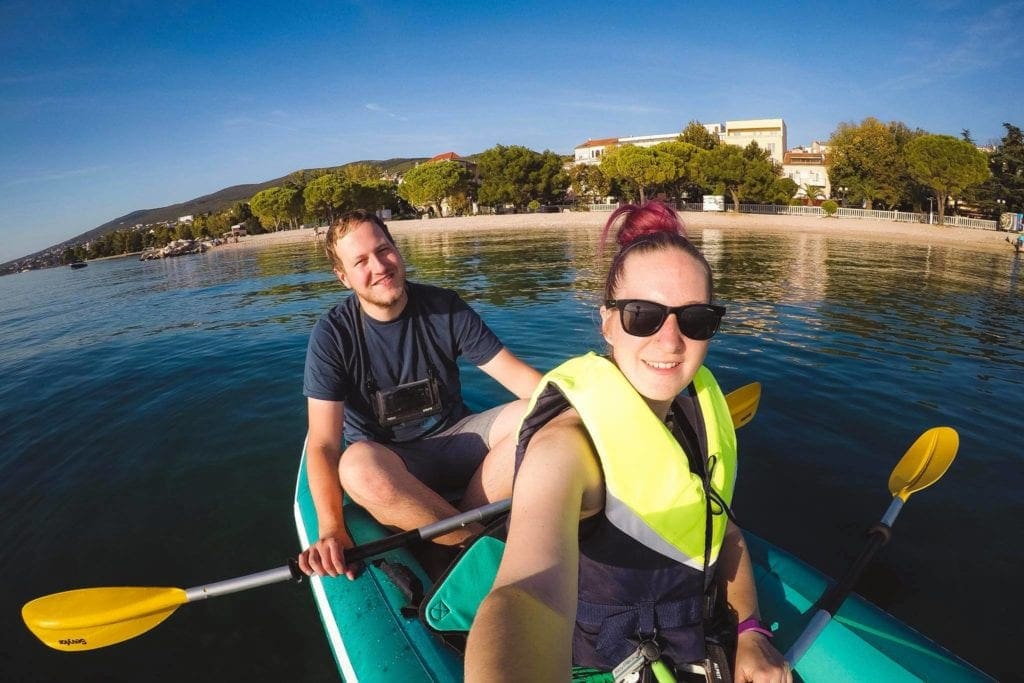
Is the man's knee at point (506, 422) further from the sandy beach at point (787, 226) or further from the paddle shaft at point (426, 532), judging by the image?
the sandy beach at point (787, 226)

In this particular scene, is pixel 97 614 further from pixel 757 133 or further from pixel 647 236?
pixel 757 133

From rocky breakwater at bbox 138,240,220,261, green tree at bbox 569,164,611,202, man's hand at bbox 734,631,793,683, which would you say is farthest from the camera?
green tree at bbox 569,164,611,202

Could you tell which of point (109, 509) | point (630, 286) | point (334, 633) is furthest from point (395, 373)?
point (109, 509)

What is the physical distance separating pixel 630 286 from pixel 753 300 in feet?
42.3

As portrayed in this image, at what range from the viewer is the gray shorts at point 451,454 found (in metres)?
3.46

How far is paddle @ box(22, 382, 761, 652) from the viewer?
2629mm

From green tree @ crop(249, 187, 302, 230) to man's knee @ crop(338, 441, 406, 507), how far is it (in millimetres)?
72472

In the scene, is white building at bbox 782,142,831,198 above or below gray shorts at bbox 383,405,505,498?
above

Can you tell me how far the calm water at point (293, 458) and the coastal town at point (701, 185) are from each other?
103 ft

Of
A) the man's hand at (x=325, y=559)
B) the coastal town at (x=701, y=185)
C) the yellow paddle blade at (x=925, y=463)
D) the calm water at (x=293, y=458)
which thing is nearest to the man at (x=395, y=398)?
the man's hand at (x=325, y=559)

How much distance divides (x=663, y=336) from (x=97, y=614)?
328cm

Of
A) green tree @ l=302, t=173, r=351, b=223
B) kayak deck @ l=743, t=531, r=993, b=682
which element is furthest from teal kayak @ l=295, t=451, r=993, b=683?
green tree @ l=302, t=173, r=351, b=223

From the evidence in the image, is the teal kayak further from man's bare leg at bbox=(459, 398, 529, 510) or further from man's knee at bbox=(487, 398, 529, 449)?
man's knee at bbox=(487, 398, 529, 449)

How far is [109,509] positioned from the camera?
4.86 m
